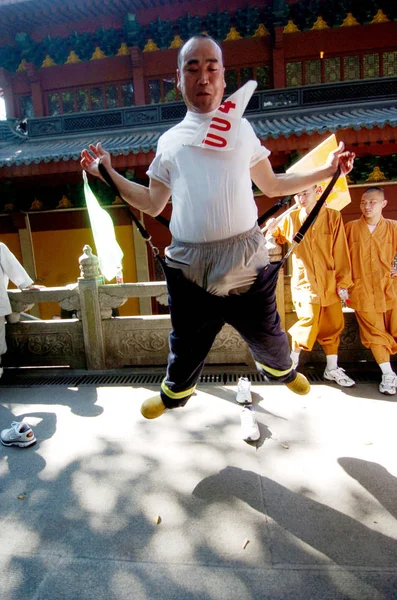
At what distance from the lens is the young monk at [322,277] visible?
12.0ft

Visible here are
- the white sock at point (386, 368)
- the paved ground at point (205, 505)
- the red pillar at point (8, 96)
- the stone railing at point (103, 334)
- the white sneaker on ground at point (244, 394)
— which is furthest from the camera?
the red pillar at point (8, 96)

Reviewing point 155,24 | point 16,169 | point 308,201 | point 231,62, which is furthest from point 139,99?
point 308,201

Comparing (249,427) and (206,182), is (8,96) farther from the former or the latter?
(249,427)

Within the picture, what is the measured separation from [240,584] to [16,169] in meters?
6.44

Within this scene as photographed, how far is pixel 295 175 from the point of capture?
1.98 m

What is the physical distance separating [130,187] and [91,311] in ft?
8.55

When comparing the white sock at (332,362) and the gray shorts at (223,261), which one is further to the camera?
the white sock at (332,362)

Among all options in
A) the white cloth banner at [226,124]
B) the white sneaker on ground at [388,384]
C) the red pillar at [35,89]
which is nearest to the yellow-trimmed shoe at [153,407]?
the white cloth banner at [226,124]

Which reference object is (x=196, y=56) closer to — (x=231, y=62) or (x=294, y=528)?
(x=294, y=528)

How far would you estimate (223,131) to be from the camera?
5.42 feet

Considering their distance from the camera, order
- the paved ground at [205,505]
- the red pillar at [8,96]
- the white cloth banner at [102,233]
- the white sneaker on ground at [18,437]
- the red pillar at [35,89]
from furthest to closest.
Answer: the red pillar at [8,96]
the red pillar at [35,89]
the white sneaker on ground at [18,437]
the white cloth banner at [102,233]
the paved ground at [205,505]

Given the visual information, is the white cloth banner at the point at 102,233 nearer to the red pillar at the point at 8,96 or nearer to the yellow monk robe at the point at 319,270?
the yellow monk robe at the point at 319,270

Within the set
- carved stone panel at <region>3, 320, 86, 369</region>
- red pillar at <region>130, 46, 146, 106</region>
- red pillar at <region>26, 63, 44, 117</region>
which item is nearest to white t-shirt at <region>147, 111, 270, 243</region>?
carved stone panel at <region>3, 320, 86, 369</region>

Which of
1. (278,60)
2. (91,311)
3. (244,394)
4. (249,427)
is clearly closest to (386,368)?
(244,394)
